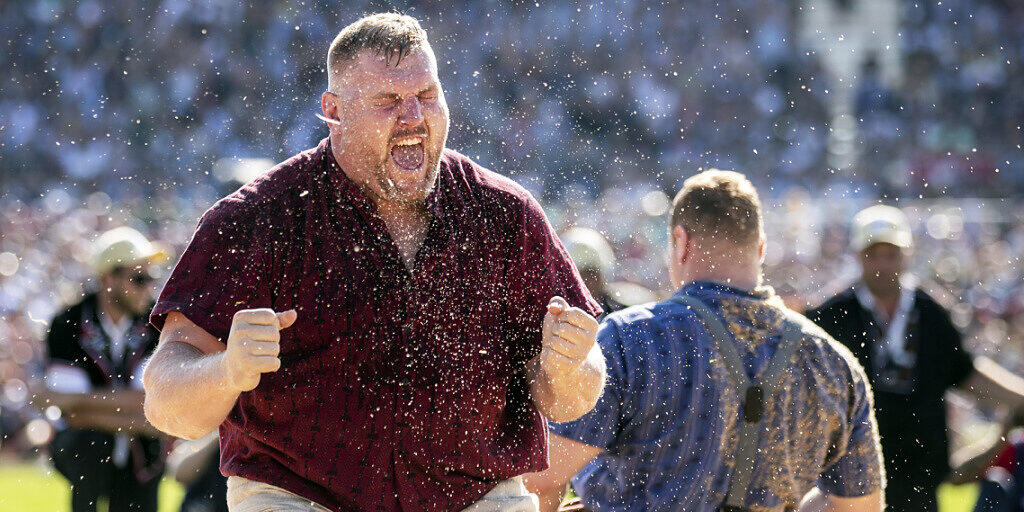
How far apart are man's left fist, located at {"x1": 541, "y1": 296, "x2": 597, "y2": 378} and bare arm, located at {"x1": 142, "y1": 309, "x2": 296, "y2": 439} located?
54cm

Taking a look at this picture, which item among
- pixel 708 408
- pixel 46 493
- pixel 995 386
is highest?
pixel 708 408

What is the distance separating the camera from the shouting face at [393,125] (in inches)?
109

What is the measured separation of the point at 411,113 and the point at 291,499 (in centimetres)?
85

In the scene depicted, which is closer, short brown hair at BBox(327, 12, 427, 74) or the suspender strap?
short brown hair at BBox(327, 12, 427, 74)

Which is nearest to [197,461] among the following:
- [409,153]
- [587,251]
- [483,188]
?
[587,251]

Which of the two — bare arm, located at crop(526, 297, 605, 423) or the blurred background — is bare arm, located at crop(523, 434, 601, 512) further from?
the blurred background

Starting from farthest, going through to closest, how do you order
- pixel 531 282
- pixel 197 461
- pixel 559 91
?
pixel 559 91
pixel 197 461
pixel 531 282

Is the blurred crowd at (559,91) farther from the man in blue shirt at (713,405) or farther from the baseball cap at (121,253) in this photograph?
the man in blue shirt at (713,405)

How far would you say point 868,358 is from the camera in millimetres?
6160

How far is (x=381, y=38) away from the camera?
9.21ft

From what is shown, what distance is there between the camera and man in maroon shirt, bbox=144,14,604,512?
2.64 meters

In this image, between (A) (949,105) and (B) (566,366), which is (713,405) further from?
(A) (949,105)

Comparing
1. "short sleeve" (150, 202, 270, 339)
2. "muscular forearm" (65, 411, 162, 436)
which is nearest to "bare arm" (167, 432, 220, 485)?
"muscular forearm" (65, 411, 162, 436)

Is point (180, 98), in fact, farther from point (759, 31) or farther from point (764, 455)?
point (764, 455)
